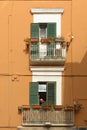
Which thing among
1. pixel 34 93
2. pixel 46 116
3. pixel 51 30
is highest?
pixel 51 30

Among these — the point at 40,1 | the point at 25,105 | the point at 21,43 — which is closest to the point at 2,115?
the point at 25,105

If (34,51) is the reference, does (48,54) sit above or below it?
below

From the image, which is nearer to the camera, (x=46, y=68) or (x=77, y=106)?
(x=77, y=106)

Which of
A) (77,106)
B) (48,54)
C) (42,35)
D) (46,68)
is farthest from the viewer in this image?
(42,35)

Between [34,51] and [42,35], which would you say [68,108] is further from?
[42,35]

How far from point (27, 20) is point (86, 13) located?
2.99 metres

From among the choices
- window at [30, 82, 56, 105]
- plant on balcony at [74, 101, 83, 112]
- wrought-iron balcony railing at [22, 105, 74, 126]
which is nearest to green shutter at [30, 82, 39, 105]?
window at [30, 82, 56, 105]

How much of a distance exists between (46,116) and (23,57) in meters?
3.23

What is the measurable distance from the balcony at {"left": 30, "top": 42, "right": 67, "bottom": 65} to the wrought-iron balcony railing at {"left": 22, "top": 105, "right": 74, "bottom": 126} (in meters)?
2.37

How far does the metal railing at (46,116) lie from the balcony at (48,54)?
2392 mm

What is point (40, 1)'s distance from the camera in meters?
37.7

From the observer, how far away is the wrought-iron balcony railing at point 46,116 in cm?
3644

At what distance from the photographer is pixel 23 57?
3734 centimetres

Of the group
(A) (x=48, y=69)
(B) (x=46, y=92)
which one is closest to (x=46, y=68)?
(A) (x=48, y=69)
